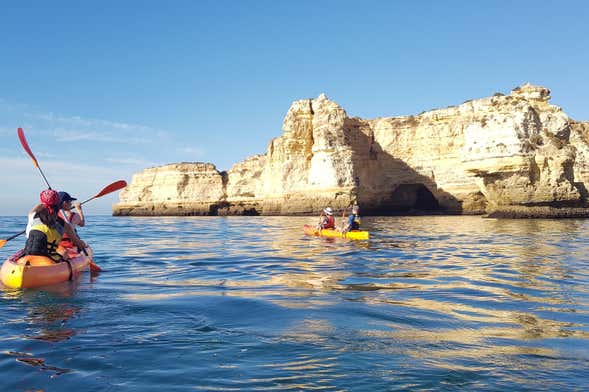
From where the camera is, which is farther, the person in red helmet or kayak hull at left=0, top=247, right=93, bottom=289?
the person in red helmet

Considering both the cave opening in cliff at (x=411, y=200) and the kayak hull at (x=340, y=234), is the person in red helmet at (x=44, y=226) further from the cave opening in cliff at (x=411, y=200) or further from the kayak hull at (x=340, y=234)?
the cave opening in cliff at (x=411, y=200)

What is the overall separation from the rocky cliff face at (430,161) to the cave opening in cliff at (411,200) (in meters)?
0.10

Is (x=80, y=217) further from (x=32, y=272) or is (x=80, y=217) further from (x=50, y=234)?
(x=32, y=272)

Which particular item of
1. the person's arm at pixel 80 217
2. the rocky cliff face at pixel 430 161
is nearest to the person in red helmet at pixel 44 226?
the person's arm at pixel 80 217

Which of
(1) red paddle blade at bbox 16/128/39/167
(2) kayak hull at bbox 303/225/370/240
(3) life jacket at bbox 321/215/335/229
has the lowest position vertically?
(2) kayak hull at bbox 303/225/370/240

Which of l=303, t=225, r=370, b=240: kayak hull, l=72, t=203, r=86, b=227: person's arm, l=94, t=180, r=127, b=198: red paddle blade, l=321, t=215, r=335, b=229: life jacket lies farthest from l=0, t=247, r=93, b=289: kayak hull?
l=321, t=215, r=335, b=229: life jacket

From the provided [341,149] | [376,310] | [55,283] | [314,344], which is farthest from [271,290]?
[341,149]

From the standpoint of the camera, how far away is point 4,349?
4461 millimetres

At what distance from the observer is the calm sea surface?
12.2 feet

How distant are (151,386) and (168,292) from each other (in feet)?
13.5

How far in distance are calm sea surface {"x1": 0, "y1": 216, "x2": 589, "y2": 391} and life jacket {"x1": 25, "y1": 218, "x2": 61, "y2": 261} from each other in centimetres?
69

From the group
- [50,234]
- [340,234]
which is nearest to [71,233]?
[50,234]

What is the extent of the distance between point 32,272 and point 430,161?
39044 millimetres

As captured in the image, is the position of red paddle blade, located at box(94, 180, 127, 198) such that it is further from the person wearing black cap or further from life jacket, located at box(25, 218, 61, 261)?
life jacket, located at box(25, 218, 61, 261)
